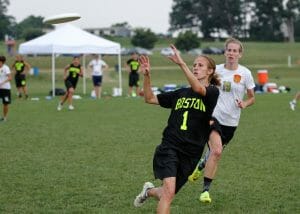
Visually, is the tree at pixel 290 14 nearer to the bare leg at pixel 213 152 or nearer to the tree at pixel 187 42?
the tree at pixel 187 42

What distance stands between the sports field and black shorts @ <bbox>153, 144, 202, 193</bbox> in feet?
3.24

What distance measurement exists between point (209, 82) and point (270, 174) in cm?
316

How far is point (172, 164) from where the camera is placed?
6012 millimetres

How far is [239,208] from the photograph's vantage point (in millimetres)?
7191

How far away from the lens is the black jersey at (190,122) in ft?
20.0

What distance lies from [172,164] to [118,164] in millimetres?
4101

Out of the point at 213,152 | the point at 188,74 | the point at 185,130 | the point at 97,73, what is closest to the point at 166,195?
the point at 185,130

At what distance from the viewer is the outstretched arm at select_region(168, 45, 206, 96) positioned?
5797 mm

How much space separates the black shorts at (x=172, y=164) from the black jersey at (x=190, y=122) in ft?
0.19

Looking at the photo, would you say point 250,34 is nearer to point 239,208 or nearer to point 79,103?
point 79,103

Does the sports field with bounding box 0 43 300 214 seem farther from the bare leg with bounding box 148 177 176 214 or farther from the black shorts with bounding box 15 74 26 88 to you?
the black shorts with bounding box 15 74 26 88

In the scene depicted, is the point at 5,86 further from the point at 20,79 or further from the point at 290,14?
the point at 290,14

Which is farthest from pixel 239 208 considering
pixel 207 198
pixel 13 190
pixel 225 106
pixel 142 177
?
pixel 13 190

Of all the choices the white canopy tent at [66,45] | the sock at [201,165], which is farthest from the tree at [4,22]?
the sock at [201,165]
